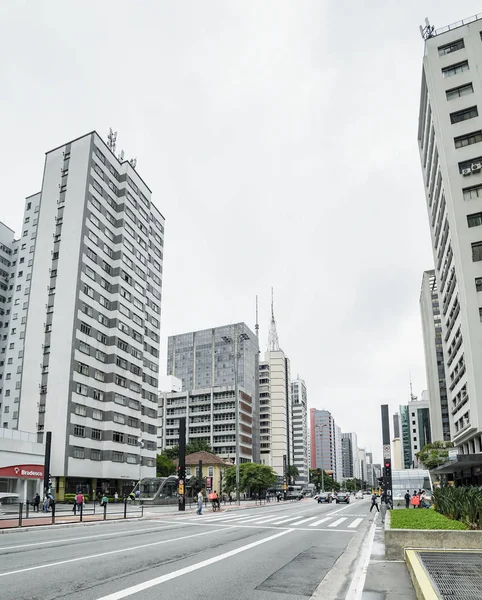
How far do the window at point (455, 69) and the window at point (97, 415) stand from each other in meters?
54.8

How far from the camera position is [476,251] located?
48.5 metres

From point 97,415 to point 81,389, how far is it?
4629 millimetres

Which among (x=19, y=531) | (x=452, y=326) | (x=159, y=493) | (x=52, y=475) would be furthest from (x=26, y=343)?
(x=452, y=326)

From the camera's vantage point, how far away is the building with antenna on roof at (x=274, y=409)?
140000mm

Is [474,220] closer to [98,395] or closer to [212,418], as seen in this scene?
[98,395]

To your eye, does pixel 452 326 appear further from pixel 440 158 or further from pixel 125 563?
pixel 125 563

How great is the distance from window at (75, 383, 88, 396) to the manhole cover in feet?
183

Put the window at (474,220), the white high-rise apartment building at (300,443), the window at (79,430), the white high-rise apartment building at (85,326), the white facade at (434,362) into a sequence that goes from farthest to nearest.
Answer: the white high-rise apartment building at (300,443) → the white facade at (434,362) → the white high-rise apartment building at (85,326) → the window at (79,430) → the window at (474,220)

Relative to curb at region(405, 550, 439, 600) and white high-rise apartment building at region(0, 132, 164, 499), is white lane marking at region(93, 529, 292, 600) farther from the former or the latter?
white high-rise apartment building at region(0, 132, 164, 499)

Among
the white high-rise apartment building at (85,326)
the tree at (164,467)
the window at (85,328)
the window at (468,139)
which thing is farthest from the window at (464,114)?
the tree at (164,467)

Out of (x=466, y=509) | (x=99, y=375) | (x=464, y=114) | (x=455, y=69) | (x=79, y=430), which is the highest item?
(x=455, y=69)

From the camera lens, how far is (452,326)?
5997cm

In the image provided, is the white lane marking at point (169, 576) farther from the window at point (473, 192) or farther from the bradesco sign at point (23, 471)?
the window at point (473, 192)

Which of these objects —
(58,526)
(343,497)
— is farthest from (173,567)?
(343,497)
